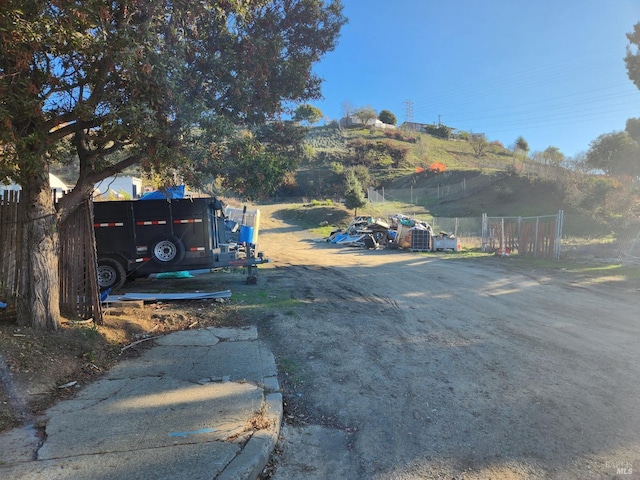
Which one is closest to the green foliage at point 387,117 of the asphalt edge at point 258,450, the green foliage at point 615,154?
the green foliage at point 615,154

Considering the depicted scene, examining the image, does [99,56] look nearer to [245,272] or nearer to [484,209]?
[245,272]

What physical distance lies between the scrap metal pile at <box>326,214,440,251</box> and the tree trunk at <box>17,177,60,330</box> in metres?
21.1

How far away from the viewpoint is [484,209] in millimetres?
46969

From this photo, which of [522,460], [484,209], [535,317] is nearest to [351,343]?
[522,460]

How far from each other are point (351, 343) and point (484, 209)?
44.4 m

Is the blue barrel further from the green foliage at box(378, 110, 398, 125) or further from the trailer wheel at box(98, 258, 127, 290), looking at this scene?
the green foliage at box(378, 110, 398, 125)

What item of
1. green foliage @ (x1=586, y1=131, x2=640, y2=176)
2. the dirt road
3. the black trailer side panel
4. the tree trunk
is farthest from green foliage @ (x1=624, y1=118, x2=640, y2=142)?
the tree trunk

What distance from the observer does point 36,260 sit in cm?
564

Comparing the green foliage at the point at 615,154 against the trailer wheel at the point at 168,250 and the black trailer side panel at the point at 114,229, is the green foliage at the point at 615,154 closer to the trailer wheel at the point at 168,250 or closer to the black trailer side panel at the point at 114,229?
the trailer wheel at the point at 168,250

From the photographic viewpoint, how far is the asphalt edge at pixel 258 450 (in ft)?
10.1

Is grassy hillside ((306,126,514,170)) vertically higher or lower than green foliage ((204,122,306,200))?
higher

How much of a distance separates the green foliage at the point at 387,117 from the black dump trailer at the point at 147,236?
373 feet

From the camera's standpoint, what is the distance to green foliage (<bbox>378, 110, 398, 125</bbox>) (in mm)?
117812

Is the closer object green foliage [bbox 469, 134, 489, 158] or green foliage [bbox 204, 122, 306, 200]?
green foliage [bbox 204, 122, 306, 200]
